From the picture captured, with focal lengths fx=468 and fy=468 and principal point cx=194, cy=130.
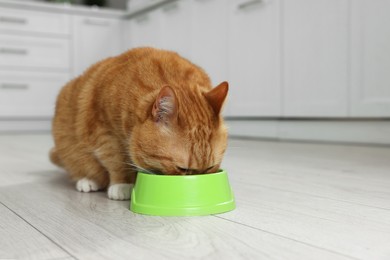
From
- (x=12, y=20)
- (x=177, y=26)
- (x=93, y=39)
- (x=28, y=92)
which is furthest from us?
(x=93, y=39)

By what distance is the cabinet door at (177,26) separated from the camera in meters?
4.02

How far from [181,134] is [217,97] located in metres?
0.13

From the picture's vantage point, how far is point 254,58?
3.33 metres

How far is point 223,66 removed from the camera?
3.64m

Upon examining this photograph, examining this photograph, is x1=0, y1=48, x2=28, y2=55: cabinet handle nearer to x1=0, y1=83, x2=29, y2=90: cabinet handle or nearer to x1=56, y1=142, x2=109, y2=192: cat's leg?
x1=0, y1=83, x2=29, y2=90: cabinet handle

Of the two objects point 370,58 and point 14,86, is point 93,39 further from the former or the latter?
point 370,58

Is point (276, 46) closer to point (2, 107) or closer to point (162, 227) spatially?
point (162, 227)

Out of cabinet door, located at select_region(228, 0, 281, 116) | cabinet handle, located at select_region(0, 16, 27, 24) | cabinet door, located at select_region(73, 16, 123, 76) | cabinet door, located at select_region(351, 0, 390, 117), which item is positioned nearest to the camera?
cabinet door, located at select_region(351, 0, 390, 117)

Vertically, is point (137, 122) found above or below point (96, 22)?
below

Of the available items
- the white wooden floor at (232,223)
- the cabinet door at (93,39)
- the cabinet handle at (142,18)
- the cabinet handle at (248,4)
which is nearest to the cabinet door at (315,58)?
the cabinet handle at (248,4)

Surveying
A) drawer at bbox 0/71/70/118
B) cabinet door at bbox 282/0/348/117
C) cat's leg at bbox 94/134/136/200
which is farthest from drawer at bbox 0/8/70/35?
cat's leg at bbox 94/134/136/200

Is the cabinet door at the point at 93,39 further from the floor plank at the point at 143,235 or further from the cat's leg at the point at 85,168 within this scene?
the floor plank at the point at 143,235

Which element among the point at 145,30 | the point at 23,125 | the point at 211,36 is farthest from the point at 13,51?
the point at 211,36

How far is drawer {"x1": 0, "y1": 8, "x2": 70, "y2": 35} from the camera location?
14.6ft
